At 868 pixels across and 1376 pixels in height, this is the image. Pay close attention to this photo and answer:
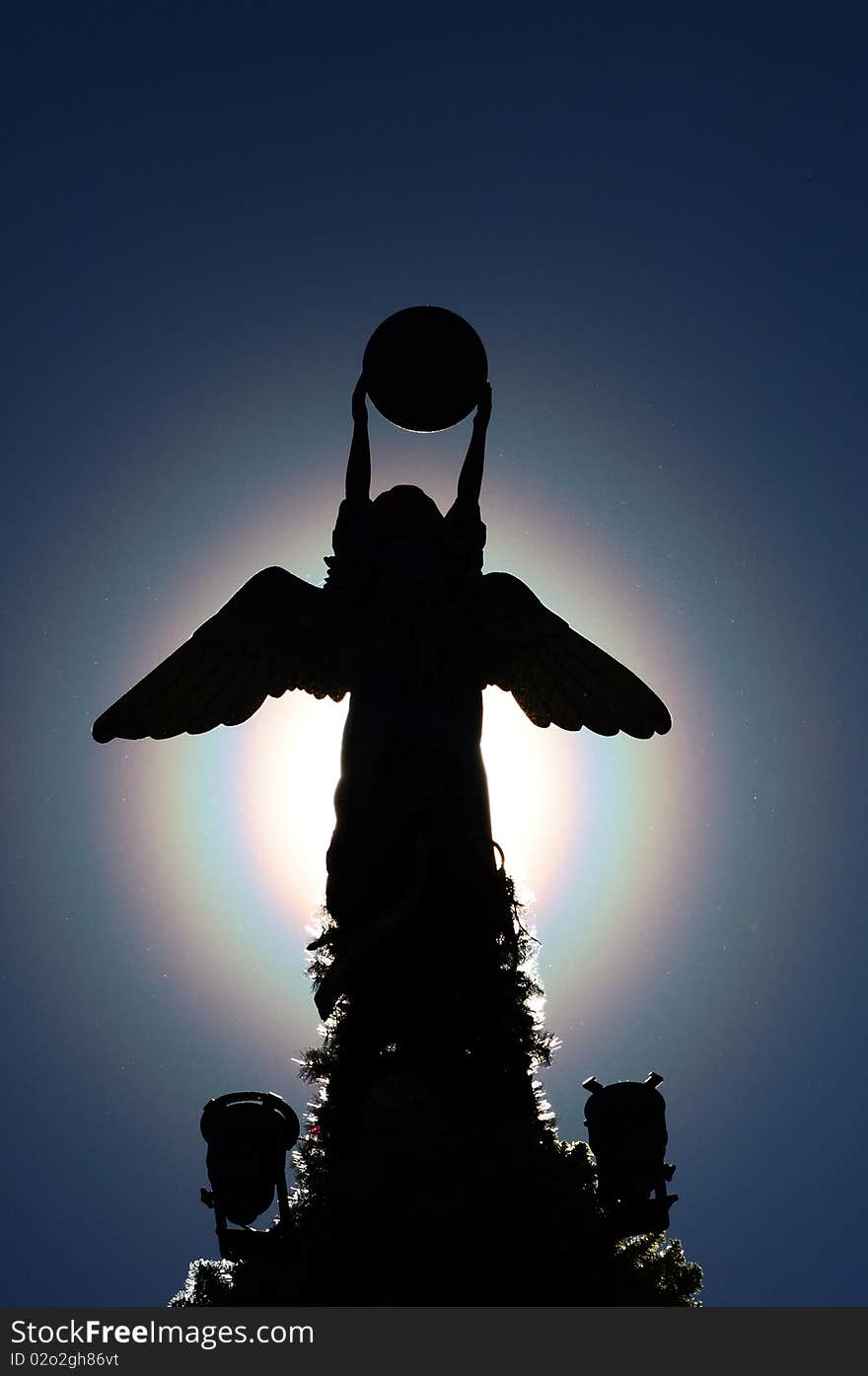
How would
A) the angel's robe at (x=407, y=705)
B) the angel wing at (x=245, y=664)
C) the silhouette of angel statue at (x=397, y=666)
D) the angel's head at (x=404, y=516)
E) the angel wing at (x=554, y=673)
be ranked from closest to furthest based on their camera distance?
the angel's robe at (x=407, y=705)
the silhouette of angel statue at (x=397, y=666)
the angel wing at (x=245, y=664)
the angel wing at (x=554, y=673)
the angel's head at (x=404, y=516)

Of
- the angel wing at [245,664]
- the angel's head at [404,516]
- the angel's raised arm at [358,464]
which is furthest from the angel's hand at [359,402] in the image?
the angel wing at [245,664]

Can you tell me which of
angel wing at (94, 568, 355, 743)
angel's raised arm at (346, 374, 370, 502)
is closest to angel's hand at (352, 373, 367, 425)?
angel's raised arm at (346, 374, 370, 502)

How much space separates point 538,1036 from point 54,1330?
88.4 inches

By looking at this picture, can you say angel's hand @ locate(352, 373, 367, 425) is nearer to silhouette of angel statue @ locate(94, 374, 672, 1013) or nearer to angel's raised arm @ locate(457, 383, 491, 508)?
silhouette of angel statue @ locate(94, 374, 672, 1013)

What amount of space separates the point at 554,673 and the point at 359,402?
189cm

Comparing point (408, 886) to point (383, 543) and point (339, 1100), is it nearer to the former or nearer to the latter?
point (339, 1100)

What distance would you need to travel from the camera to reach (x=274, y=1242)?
16.8 ft

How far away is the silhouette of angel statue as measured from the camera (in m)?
6.59

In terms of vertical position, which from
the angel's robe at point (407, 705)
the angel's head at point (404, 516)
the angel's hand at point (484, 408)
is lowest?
the angel's robe at point (407, 705)

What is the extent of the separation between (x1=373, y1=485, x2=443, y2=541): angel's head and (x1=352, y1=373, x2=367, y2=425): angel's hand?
18.6 inches

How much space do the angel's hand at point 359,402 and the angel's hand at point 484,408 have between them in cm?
64

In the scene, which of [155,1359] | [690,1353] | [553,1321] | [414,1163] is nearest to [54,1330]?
[155,1359]

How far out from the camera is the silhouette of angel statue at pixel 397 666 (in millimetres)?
6594

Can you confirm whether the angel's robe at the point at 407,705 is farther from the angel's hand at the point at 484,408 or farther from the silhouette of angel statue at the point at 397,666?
the angel's hand at the point at 484,408
